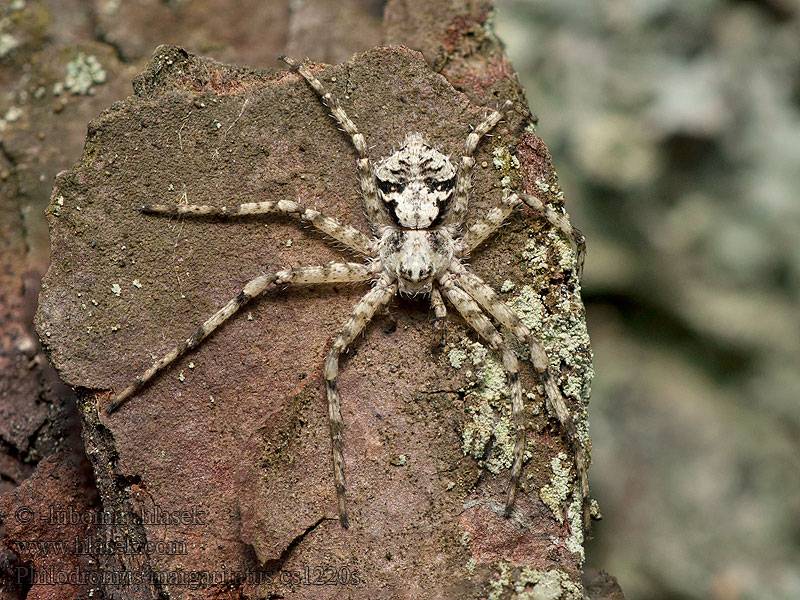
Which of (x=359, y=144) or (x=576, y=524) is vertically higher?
(x=359, y=144)

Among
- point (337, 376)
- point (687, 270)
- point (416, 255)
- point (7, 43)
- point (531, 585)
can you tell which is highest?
point (687, 270)

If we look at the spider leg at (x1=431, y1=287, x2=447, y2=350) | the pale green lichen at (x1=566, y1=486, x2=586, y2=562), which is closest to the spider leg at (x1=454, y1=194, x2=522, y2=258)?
the spider leg at (x1=431, y1=287, x2=447, y2=350)

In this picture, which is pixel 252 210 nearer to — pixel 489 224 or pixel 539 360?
pixel 489 224

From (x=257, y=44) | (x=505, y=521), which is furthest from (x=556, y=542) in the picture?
(x=257, y=44)

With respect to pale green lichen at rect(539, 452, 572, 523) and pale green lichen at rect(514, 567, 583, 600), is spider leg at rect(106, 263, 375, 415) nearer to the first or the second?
pale green lichen at rect(539, 452, 572, 523)

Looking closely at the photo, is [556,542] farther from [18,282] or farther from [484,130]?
[18,282]

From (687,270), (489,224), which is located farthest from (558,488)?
(687,270)

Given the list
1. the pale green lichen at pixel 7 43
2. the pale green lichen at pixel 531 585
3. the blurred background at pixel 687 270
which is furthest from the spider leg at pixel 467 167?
the pale green lichen at pixel 7 43
